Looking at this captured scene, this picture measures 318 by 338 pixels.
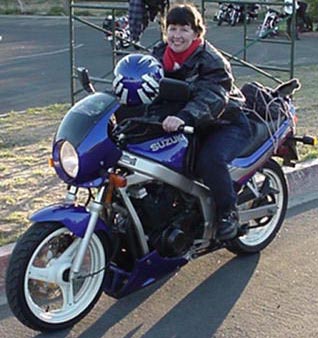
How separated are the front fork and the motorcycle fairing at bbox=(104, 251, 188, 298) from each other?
0.95 ft

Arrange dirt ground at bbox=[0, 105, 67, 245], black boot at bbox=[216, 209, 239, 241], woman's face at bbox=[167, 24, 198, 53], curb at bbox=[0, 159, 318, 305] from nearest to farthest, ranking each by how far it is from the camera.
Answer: woman's face at bbox=[167, 24, 198, 53], black boot at bbox=[216, 209, 239, 241], dirt ground at bbox=[0, 105, 67, 245], curb at bbox=[0, 159, 318, 305]

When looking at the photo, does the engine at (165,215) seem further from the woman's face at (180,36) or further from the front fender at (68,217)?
the woman's face at (180,36)

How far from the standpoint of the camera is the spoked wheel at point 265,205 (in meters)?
5.48

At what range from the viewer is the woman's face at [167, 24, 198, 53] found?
15.5ft

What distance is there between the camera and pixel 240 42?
2141 centimetres

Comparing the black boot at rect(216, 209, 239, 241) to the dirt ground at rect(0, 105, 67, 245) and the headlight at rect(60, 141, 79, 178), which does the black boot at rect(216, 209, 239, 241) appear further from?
the dirt ground at rect(0, 105, 67, 245)

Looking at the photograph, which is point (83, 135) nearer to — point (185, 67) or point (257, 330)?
point (185, 67)

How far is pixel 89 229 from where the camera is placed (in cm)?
426

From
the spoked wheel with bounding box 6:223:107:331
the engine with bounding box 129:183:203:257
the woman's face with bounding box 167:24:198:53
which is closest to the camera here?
the spoked wheel with bounding box 6:223:107:331

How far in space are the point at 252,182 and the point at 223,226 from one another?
65 centimetres

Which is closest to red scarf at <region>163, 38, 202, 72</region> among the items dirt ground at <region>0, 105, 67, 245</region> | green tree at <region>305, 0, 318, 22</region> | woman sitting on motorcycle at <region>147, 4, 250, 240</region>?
woman sitting on motorcycle at <region>147, 4, 250, 240</region>

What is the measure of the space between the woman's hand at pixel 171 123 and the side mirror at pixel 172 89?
0.35 feet

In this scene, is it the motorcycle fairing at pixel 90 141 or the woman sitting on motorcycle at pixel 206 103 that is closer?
the motorcycle fairing at pixel 90 141

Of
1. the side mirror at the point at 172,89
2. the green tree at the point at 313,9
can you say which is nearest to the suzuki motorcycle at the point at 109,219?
the side mirror at the point at 172,89
